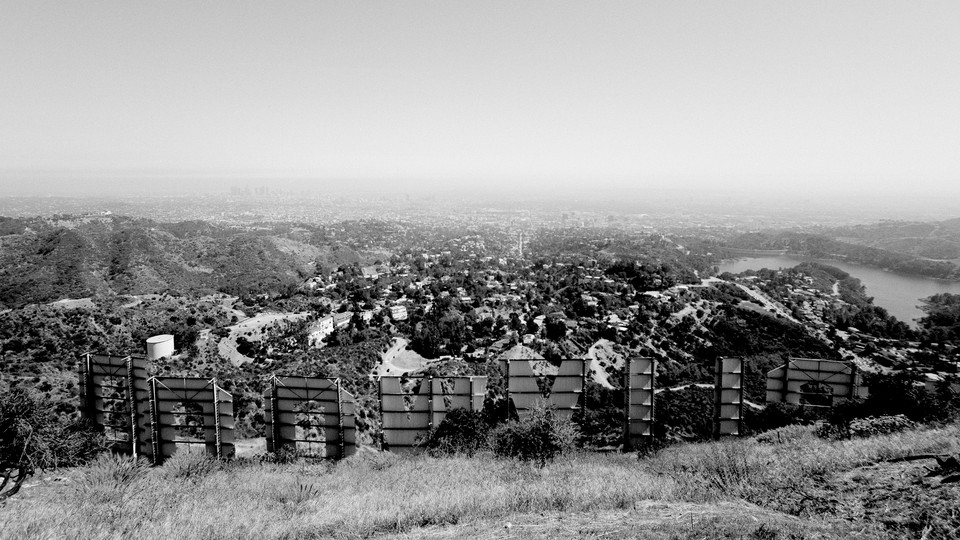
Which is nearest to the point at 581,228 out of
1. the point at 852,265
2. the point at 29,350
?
the point at 852,265

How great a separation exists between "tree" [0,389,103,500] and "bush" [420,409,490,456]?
19.4 ft

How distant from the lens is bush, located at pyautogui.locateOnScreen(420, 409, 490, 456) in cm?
884

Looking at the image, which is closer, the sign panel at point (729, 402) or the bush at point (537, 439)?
the bush at point (537, 439)

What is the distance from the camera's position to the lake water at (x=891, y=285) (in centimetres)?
3467

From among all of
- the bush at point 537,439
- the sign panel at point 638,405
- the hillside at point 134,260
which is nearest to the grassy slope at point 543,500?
the bush at point 537,439

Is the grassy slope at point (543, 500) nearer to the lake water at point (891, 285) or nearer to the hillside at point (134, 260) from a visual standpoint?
the hillside at point (134, 260)

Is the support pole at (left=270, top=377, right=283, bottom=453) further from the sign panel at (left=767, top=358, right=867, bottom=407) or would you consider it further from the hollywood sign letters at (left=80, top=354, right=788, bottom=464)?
the sign panel at (left=767, top=358, right=867, bottom=407)

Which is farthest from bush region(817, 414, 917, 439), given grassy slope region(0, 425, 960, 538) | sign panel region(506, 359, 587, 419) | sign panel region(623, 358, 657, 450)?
sign panel region(506, 359, 587, 419)

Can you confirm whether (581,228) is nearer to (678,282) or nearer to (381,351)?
(678,282)

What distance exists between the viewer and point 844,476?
5410 millimetres

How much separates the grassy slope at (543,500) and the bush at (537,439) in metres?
0.57

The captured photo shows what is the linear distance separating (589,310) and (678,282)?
10.0 meters

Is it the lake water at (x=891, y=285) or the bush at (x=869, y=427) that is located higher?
the bush at (x=869, y=427)

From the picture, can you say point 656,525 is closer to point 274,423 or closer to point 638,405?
point 638,405
